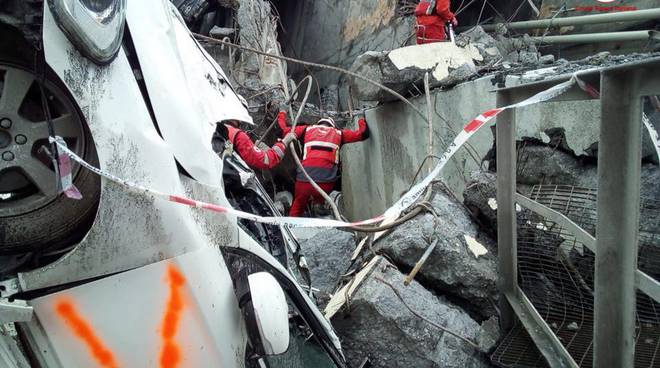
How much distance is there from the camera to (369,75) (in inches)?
226

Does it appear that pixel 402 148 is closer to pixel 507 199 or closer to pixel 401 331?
pixel 507 199

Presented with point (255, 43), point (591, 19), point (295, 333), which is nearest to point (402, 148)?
point (591, 19)

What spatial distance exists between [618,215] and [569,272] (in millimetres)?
976

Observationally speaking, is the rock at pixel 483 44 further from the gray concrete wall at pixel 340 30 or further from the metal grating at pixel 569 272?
the metal grating at pixel 569 272

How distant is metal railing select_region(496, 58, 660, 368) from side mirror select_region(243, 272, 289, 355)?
Answer: 1.13 m

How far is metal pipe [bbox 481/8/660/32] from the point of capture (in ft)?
19.2

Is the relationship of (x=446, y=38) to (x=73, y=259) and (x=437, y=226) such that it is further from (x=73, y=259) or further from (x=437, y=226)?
(x=73, y=259)

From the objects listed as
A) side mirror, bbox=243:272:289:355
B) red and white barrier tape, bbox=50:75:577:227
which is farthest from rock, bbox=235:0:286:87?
side mirror, bbox=243:272:289:355

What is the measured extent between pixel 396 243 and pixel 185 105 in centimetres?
212

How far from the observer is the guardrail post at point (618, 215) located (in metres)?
1.75

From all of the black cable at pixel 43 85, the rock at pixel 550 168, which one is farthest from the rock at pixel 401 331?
the black cable at pixel 43 85

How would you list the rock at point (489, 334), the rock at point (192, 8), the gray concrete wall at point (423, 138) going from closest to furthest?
the rock at point (489, 334) → the gray concrete wall at point (423, 138) → the rock at point (192, 8)

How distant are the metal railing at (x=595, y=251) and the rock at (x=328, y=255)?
5.37ft

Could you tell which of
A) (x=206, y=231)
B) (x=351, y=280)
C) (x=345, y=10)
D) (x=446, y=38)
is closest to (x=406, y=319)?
(x=351, y=280)
